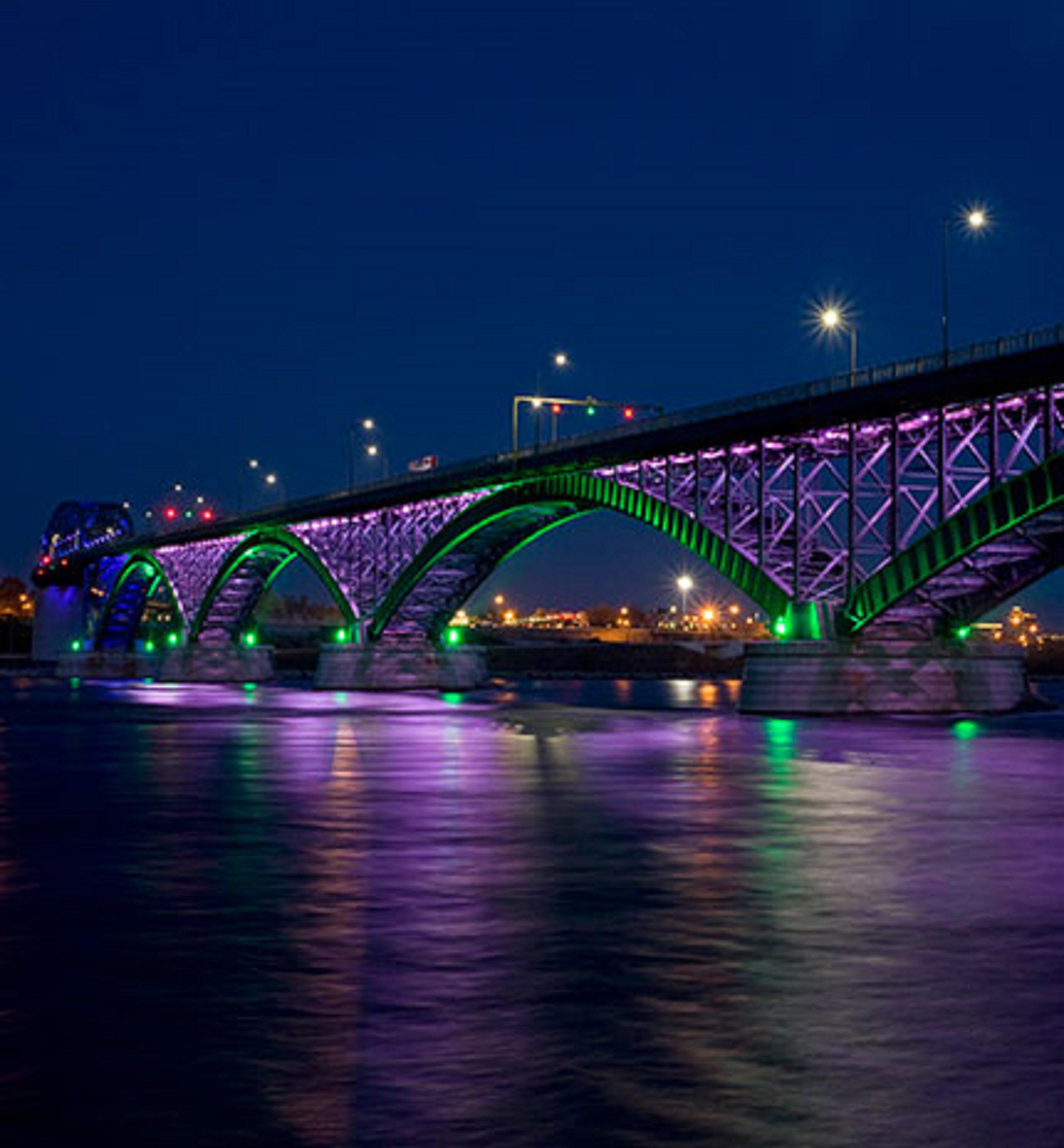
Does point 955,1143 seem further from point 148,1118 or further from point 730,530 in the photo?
point 730,530

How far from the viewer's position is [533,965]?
1387 cm

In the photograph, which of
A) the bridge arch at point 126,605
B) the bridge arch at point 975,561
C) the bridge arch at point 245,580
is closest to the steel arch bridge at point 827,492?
the bridge arch at point 975,561

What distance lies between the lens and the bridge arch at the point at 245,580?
128 m

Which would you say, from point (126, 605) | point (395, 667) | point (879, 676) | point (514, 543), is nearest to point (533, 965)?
point (879, 676)

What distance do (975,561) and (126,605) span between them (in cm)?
14304

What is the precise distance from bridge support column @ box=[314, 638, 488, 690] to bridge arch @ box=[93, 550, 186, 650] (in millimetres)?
57591

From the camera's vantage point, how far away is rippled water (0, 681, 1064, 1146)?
30.9 ft

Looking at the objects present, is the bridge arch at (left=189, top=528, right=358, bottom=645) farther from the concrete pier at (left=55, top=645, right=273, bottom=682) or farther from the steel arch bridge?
the steel arch bridge

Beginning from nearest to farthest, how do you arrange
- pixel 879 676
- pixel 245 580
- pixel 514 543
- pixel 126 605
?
pixel 879 676 < pixel 514 543 < pixel 245 580 < pixel 126 605

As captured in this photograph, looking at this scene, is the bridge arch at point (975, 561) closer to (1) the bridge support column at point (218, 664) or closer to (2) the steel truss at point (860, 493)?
(2) the steel truss at point (860, 493)

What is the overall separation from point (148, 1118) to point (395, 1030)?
2382 mm

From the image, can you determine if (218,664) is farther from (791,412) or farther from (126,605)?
(791,412)

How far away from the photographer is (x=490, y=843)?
23.6 metres

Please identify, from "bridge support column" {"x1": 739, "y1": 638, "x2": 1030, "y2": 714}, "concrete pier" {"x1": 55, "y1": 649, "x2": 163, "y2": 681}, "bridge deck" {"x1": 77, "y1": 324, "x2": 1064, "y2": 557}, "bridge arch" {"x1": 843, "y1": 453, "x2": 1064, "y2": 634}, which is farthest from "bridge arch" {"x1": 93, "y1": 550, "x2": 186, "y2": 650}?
"bridge arch" {"x1": 843, "y1": 453, "x2": 1064, "y2": 634}
